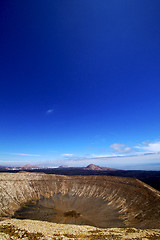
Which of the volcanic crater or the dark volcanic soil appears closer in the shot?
the volcanic crater

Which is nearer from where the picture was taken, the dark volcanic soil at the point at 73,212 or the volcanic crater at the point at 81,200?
the volcanic crater at the point at 81,200

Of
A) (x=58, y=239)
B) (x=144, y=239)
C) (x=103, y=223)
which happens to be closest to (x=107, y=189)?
(x=103, y=223)

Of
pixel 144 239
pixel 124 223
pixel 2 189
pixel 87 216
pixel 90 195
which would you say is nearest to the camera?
pixel 144 239

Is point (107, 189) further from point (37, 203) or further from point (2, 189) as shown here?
point (2, 189)

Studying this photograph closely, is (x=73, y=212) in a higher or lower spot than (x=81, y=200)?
lower

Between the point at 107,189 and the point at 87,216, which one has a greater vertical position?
the point at 107,189

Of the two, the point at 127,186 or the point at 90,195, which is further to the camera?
the point at 90,195

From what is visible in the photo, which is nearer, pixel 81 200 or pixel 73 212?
pixel 73 212

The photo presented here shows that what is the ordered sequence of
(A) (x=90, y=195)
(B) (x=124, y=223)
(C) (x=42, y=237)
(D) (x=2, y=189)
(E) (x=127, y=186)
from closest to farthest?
(C) (x=42, y=237) → (B) (x=124, y=223) → (D) (x=2, y=189) → (E) (x=127, y=186) → (A) (x=90, y=195)
